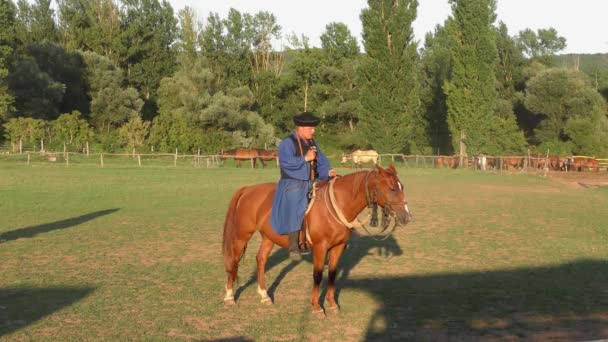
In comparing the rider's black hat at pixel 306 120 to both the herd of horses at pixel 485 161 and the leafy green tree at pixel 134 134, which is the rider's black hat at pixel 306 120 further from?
the leafy green tree at pixel 134 134

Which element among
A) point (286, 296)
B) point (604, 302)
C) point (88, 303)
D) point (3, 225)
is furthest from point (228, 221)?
point (3, 225)

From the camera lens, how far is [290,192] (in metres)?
6.12

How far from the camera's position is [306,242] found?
20.3ft

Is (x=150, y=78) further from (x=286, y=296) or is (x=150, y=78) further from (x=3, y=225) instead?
(x=286, y=296)

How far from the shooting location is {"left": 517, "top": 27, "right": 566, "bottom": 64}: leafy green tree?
69062 millimetres

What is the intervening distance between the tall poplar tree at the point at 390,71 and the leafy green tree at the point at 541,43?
32273 millimetres

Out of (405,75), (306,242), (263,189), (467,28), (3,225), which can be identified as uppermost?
(467,28)

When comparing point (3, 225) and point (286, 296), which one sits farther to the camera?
point (3, 225)

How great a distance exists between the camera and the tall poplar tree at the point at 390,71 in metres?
42.8

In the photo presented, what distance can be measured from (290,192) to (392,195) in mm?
1125

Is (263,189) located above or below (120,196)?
above

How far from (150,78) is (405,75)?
28265 millimetres

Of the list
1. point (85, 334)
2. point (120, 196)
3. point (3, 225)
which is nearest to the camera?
point (85, 334)

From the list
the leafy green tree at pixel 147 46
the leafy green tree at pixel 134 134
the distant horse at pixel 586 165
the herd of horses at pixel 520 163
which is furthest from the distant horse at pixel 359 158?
the leafy green tree at pixel 147 46
